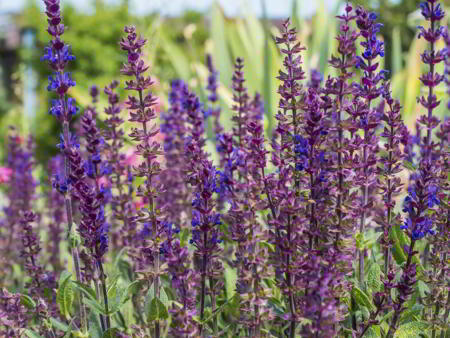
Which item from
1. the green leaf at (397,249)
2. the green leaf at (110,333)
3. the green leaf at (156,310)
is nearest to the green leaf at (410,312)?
the green leaf at (397,249)

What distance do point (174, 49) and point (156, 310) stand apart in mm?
7277

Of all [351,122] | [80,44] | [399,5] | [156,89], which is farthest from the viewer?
[399,5]

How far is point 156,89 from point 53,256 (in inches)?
230

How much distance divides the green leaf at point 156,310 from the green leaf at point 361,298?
702 mm

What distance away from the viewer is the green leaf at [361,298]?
219cm

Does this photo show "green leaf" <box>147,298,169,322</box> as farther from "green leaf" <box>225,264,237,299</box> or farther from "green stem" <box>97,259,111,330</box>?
"green leaf" <box>225,264,237,299</box>

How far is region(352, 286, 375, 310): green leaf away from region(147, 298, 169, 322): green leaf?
702mm

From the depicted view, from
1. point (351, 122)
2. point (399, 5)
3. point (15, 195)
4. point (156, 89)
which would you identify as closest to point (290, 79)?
point (351, 122)

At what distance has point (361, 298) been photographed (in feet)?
7.26

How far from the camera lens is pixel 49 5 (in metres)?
2.24

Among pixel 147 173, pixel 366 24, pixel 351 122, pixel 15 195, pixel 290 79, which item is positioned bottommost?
pixel 15 195

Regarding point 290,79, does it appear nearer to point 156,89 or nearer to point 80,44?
point 156,89

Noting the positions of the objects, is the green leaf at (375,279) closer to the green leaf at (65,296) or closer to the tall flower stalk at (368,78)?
the tall flower stalk at (368,78)

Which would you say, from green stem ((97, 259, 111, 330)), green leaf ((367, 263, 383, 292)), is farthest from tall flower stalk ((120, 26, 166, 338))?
green leaf ((367, 263, 383, 292))
